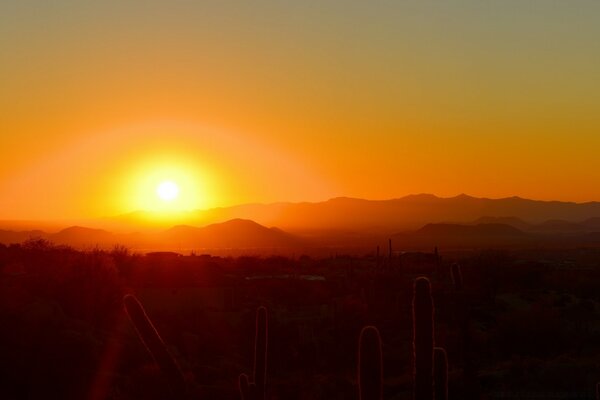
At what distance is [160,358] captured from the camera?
10.2 m

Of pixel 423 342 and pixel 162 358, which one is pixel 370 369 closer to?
pixel 423 342

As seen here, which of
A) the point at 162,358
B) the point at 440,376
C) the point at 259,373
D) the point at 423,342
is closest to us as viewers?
the point at 162,358

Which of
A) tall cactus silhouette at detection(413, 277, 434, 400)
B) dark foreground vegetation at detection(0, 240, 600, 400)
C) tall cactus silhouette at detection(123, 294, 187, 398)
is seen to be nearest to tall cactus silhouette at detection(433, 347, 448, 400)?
dark foreground vegetation at detection(0, 240, 600, 400)

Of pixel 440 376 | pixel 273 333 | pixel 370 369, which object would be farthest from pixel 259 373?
pixel 273 333

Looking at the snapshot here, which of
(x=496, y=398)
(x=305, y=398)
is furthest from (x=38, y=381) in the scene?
(x=496, y=398)

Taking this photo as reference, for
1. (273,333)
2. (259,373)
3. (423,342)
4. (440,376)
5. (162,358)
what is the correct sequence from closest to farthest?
1. (162,358)
2. (423,342)
3. (440,376)
4. (259,373)
5. (273,333)

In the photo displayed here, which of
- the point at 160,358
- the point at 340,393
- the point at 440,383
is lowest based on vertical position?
the point at 340,393

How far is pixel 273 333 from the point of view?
37656 mm

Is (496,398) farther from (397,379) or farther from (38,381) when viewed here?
(38,381)

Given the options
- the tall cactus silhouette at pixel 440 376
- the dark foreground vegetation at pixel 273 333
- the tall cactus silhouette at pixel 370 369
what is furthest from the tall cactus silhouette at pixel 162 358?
the tall cactus silhouette at pixel 440 376

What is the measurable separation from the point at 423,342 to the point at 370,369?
95 centimetres

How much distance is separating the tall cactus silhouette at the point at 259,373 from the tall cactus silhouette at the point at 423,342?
3.40 metres

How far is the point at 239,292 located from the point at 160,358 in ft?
111

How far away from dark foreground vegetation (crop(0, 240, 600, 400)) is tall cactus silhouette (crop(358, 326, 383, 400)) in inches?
0.6
